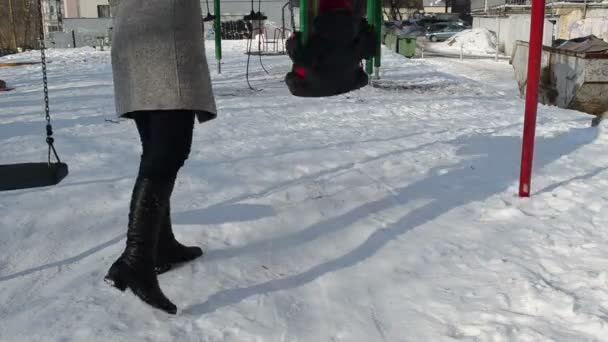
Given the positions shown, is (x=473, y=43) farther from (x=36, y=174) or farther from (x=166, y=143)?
→ (x=166, y=143)

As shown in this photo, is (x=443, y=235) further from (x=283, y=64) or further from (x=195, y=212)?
(x=283, y=64)

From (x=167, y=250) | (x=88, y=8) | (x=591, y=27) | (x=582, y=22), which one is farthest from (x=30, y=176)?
(x=88, y=8)

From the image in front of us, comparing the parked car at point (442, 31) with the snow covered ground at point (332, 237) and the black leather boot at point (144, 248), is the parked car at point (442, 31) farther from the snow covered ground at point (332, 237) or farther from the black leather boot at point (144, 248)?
the black leather boot at point (144, 248)

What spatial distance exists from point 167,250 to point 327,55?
1113mm

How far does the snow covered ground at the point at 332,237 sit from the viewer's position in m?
2.14

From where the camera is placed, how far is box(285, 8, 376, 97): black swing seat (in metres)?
2.68

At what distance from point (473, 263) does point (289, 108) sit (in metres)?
5.18

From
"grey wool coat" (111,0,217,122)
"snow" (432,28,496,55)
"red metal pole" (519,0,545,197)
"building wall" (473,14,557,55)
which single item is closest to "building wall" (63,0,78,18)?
"snow" (432,28,496,55)

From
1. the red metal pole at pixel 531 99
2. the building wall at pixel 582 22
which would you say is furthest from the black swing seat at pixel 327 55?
the building wall at pixel 582 22

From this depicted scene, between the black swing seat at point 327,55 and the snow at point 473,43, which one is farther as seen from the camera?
the snow at point 473,43

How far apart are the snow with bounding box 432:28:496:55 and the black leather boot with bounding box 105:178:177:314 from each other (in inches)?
959

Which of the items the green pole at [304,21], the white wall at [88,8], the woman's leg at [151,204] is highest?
the white wall at [88,8]

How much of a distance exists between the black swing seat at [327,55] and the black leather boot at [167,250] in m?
0.84

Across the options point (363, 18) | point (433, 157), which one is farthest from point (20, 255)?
point (433, 157)
